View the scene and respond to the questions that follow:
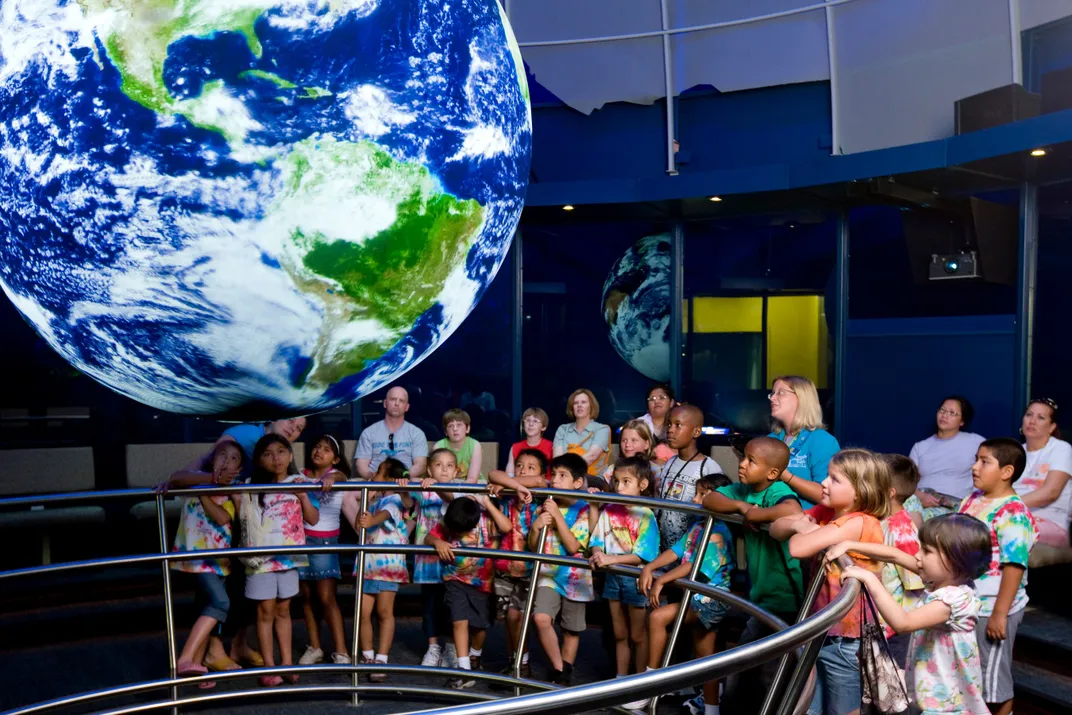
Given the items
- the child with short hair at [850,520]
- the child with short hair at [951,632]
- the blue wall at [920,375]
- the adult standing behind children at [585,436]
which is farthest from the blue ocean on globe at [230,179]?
the blue wall at [920,375]

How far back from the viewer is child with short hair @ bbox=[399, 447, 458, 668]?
5898mm

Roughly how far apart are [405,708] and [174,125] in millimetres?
3465

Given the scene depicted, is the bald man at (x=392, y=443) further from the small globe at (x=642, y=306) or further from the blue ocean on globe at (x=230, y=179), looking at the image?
the blue ocean on globe at (x=230, y=179)

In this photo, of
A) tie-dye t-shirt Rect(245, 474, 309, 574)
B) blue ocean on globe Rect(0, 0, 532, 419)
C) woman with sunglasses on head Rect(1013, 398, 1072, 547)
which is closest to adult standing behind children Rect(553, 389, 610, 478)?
tie-dye t-shirt Rect(245, 474, 309, 574)

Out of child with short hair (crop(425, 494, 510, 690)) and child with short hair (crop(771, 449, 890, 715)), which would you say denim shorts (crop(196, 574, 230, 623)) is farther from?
child with short hair (crop(771, 449, 890, 715))

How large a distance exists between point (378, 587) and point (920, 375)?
16.2 ft

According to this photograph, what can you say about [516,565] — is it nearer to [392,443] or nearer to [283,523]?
[283,523]

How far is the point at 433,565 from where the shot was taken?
234 inches

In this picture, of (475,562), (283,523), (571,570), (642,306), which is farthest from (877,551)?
(642,306)

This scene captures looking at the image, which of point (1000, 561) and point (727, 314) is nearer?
point (1000, 561)

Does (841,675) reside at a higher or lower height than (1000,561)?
lower

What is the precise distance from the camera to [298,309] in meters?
2.04

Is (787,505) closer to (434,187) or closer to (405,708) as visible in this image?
(434,187)

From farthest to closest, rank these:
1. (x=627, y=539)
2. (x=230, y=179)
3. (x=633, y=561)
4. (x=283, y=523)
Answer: (x=283, y=523)
(x=627, y=539)
(x=633, y=561)
(x=230, y=179)
